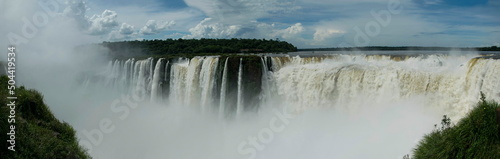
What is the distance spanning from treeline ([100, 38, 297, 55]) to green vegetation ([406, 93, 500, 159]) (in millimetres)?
42078

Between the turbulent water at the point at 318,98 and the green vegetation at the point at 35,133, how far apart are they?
8.51 m

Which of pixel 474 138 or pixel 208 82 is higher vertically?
pixel 474 138

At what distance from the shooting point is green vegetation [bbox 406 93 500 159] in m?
5.20

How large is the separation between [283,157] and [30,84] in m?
26.6

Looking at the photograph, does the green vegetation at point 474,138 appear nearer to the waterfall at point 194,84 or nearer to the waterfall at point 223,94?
the waterfall at point 223,94

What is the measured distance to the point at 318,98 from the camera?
51.6ft

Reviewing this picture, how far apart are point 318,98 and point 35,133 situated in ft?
37.6

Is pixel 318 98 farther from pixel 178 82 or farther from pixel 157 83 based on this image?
pixel 157 83

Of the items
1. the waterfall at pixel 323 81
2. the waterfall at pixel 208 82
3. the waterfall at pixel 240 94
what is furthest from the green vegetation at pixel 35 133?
the waterfall at pixel 208 82

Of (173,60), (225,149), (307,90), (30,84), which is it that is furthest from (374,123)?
(30,84)

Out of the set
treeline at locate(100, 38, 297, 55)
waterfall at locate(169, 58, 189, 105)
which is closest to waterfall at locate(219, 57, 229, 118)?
waterfall at locate(169, 58, 189, 105)

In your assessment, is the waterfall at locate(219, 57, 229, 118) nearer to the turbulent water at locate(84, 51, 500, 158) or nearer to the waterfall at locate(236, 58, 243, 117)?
the turbulent water at locate(84, 51, 500, 158)

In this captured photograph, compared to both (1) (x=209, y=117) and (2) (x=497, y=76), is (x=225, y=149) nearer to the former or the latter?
(1) (x=209, y=117)

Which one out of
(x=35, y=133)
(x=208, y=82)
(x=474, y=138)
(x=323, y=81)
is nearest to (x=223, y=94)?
(x=208, y=82)
